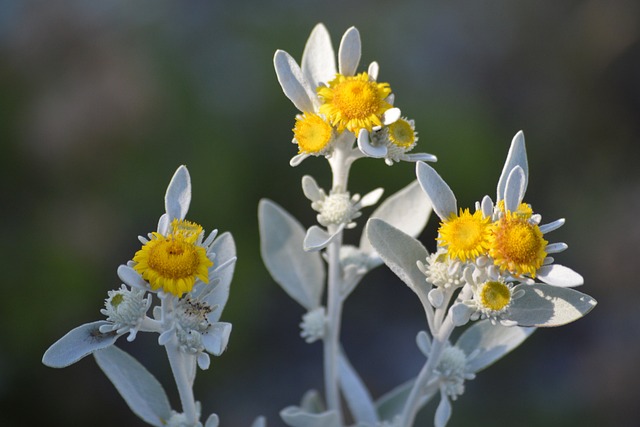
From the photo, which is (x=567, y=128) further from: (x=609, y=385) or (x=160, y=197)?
(x=160, y=197)

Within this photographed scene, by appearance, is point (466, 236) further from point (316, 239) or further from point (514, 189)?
point (316, 239)

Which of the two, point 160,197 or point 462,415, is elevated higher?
point 160,197

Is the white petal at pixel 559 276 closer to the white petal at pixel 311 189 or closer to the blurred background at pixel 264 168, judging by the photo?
the white petal at pixel 311 189

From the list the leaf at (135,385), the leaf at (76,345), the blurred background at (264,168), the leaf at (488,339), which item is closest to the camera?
the leaf at (76,345)

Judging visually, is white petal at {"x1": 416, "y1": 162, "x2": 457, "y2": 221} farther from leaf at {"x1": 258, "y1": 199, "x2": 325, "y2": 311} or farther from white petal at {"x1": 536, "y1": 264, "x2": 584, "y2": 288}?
leaf at {"x1": 258, "y1": 199, "x2": 325, "y2": 311}

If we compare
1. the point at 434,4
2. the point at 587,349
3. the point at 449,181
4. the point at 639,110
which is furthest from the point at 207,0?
the point at 587,349

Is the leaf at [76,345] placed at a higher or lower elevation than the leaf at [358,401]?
higher

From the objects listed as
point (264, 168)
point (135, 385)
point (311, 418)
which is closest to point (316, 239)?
point (311, 418)

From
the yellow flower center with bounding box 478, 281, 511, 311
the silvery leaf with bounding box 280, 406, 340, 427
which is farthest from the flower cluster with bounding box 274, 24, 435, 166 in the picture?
the silvery leaf with bounding box 280, 406, 340, 427

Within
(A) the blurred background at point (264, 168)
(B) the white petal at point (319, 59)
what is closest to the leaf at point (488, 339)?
(B) the white petal at point (319, 59)
